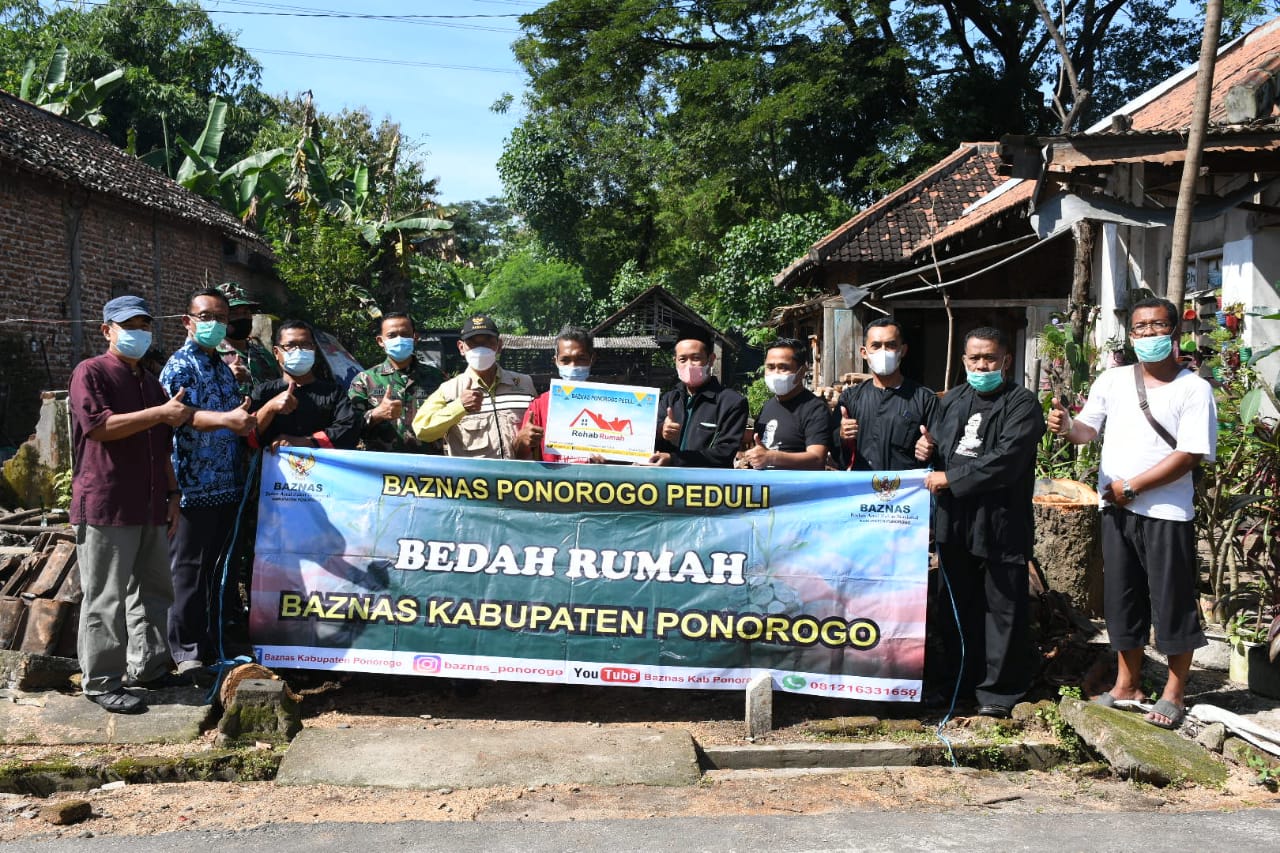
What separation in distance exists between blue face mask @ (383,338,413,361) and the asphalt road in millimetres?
2971

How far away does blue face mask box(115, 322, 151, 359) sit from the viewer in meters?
5.01

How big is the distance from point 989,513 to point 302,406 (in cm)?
367

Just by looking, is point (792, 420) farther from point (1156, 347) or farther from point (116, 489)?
point (116, 489)

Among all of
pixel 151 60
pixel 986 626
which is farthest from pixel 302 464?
pixel 151 60

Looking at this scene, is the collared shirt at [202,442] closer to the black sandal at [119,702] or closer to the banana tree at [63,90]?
the black sandal at [119,702]

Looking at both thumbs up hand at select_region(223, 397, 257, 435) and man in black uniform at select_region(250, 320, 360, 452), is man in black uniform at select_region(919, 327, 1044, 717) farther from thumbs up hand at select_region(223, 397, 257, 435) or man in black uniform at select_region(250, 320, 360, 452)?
thumbs up hand at select_region(223, 397, 257, 435)

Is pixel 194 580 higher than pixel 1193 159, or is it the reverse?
pixel 1193 159

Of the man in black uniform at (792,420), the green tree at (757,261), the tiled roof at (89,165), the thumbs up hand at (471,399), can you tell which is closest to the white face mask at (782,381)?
the man in black uniform at (792,420)

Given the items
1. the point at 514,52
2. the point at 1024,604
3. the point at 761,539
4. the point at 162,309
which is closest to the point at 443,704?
the point at 761,539

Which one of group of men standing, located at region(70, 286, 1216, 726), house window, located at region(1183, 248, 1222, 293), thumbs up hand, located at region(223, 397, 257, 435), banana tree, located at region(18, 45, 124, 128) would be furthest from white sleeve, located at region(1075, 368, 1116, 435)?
banana tree, located at region(18, 45, 124, 128)

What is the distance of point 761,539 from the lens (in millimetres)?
5203

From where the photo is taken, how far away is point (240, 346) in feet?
19.8

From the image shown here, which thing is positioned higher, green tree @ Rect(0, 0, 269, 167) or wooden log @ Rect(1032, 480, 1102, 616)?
green tree @ Rect(0, 0, 269, 167)

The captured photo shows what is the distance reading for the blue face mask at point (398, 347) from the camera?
20.1ft
